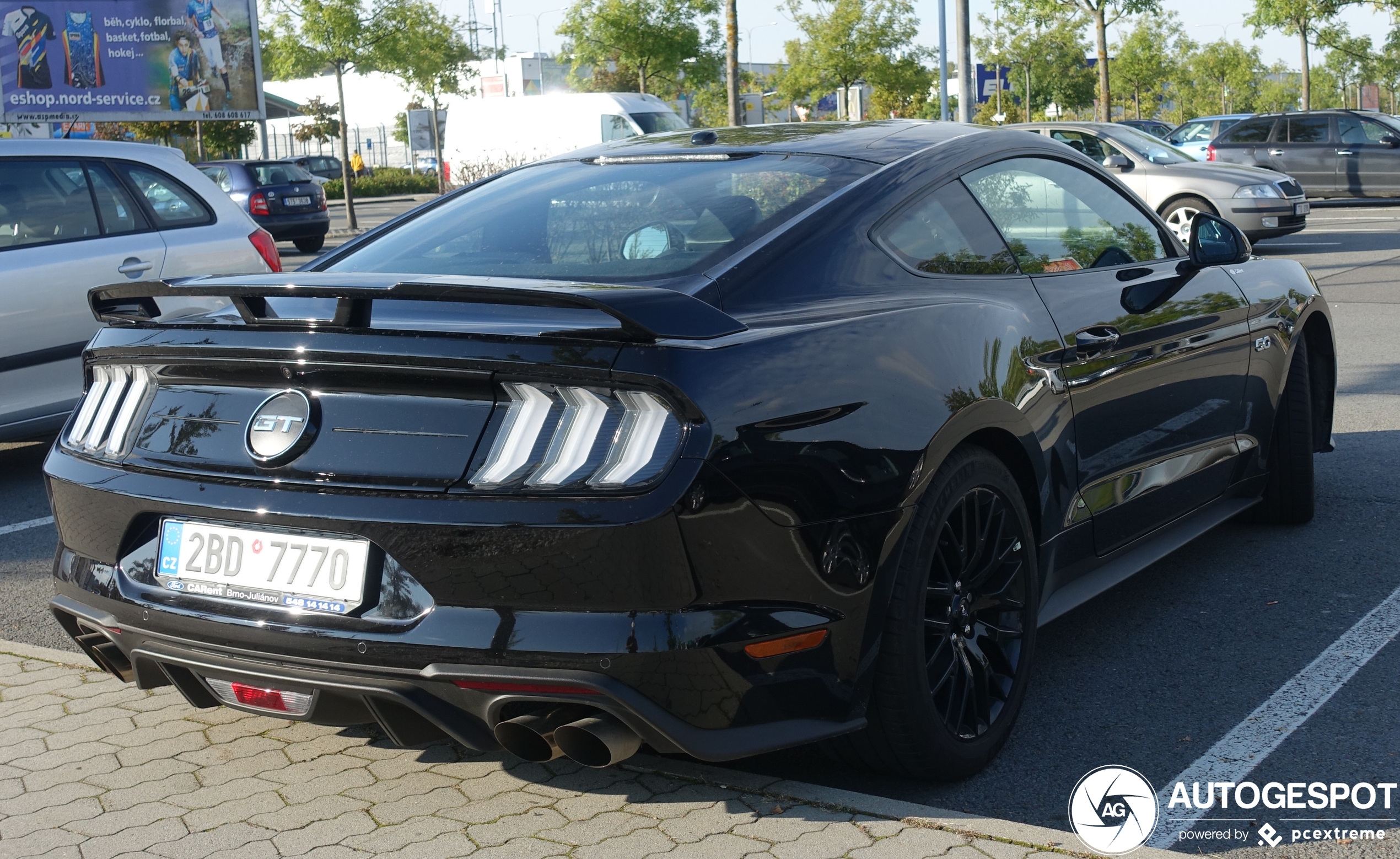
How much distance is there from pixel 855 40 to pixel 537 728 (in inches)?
1652

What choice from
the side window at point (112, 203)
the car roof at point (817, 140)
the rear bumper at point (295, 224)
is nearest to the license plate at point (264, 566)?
the car roof at point (817, 140)

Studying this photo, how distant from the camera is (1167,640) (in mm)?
4035

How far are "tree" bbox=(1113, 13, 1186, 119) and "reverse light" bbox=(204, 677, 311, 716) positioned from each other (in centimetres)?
6254

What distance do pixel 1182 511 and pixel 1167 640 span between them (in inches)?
17.2

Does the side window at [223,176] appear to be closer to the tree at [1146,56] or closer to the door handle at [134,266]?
the door handle at [134,266]

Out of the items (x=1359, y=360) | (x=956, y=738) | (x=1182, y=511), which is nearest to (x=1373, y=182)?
(x=1359, y=360)

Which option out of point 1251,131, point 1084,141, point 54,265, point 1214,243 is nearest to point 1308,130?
point 1251,131

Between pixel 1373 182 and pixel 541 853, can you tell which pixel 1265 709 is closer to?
pixel 541 853

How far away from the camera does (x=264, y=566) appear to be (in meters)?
2.73

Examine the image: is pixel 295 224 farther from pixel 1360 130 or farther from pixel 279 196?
pixel 1360 130

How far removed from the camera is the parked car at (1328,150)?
2359 cm

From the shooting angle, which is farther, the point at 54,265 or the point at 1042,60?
the point at 1042,60

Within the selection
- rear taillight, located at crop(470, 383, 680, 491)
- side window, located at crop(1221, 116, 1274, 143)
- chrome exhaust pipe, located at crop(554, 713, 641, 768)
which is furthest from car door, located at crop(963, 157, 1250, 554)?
side window, located at crop(1221, 116, 1274, 143)

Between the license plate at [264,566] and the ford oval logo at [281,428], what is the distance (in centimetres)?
15
